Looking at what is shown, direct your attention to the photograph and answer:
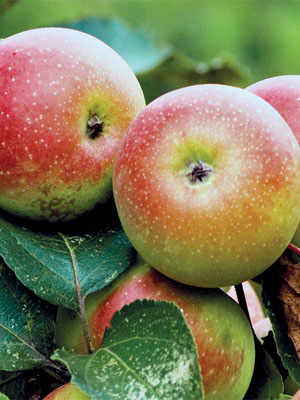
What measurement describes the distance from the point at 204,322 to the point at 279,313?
0.08 meters

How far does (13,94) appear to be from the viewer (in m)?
0.55

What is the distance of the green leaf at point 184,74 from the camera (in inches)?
45.6

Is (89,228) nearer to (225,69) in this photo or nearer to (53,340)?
(53,340)

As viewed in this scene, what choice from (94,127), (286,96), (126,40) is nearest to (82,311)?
(94,127)

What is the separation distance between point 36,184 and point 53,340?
14 cm

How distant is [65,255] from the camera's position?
58 centimetres

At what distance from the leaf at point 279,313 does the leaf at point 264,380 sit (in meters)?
0.03

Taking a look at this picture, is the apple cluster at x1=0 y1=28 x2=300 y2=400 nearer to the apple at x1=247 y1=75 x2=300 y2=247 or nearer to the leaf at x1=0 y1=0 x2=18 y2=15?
the apple at x1=247 y1=75 x2=300 y2=247

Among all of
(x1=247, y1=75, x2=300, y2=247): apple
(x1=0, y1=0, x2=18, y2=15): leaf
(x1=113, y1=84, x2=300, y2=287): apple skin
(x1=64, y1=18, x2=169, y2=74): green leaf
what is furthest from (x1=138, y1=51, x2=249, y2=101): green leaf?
(x1=113, y1=84, x2=300, y2=287): apple skin

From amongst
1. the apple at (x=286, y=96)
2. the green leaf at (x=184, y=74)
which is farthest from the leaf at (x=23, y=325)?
the green leaf at (x=184, y=74)

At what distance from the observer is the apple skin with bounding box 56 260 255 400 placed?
53cm

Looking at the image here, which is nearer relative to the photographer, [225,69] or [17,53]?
[17,53]

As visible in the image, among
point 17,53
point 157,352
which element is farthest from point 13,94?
point 157,352

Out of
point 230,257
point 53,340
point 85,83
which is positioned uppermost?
point 85,83
